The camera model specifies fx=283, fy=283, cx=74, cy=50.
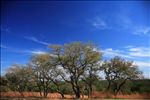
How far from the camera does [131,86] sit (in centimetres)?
2002

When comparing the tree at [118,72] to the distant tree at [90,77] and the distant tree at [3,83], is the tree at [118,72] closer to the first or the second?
the distant tree at [90,77]

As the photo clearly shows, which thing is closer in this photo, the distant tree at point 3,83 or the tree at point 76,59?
the tree at point 76,59

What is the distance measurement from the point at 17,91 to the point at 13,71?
1.46 meters


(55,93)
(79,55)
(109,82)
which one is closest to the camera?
(79,55)

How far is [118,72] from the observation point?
20078 millimetres

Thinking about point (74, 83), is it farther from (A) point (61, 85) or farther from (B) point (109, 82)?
(B) point (109, 82)

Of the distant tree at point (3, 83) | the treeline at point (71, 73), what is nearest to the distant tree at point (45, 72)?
the treeline at point (71, 73)

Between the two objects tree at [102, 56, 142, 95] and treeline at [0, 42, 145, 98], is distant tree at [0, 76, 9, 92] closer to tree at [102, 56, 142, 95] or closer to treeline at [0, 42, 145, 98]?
treeline at [0, 42, 145, 98]

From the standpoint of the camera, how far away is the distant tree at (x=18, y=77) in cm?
1953

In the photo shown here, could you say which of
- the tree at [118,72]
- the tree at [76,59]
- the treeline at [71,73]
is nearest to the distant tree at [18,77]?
the treeline at [71,73]

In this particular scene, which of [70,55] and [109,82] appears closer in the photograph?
[70,55]

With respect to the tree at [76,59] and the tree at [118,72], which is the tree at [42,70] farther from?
the tree at [118,72]

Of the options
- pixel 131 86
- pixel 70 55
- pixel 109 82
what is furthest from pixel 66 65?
pixel 131 86

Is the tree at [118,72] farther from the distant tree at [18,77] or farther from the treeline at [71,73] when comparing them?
the distant tree at [18,77]
